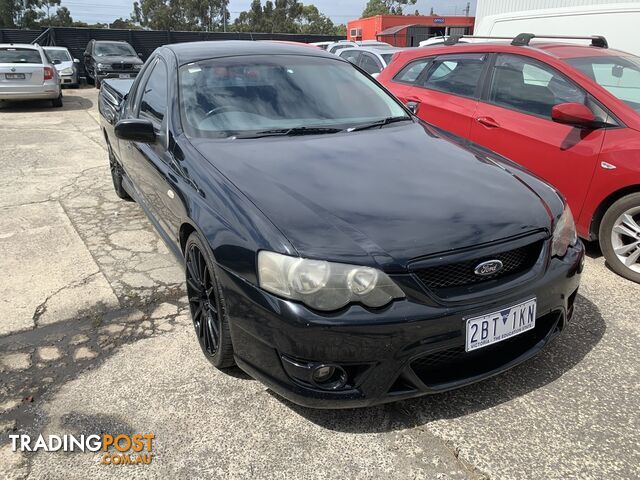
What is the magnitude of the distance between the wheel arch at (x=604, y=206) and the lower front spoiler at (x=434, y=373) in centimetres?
167

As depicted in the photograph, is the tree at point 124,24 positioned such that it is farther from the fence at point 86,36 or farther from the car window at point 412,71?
the car window at point 412,71

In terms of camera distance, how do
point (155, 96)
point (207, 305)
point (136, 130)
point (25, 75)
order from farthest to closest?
point (25, 75) → point (155, 96) → point (136, 130) → point (207, 305)

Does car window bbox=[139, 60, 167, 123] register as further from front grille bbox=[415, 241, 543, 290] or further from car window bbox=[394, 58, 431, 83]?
car window bbox=[394, 58, 431, 83]

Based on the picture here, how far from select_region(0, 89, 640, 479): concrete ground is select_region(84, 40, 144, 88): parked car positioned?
1339cm

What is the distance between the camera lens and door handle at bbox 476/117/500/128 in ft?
13.9

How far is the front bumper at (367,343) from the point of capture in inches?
74.3

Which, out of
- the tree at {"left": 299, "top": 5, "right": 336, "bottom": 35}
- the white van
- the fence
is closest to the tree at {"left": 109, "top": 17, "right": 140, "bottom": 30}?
the tree at {"left": 299, "top": 5, "right": 336, "bottom": 35}

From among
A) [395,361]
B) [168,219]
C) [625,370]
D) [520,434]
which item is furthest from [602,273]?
[168,219]

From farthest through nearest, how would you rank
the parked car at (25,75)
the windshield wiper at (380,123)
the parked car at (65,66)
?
the parked car at (65,66) < the parked car at (25,75) < the windshield wiper at (380,123)

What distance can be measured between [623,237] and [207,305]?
9.44 feet

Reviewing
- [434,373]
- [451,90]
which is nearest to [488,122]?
[451,90]

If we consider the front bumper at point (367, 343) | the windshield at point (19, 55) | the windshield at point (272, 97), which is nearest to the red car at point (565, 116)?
the windshield at point (272, 97)

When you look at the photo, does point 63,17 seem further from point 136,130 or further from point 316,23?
point 136,130

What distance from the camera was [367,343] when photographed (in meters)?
1.89
